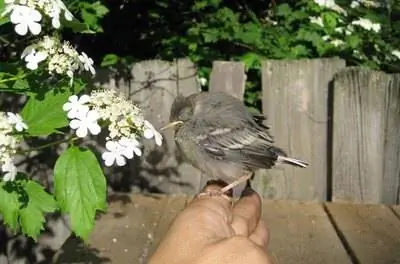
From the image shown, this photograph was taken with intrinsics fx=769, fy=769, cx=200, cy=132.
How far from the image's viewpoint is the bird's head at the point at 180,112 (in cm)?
266

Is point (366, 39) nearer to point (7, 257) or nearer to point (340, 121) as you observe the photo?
point (340, 121)

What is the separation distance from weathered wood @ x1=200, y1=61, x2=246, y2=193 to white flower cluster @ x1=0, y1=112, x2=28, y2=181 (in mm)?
2074

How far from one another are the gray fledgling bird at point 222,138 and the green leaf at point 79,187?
1.04 metres

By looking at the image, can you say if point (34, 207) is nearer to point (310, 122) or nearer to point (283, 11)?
point (310, 122)

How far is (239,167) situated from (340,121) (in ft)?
2.91

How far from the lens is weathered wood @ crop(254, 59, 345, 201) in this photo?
3475mm

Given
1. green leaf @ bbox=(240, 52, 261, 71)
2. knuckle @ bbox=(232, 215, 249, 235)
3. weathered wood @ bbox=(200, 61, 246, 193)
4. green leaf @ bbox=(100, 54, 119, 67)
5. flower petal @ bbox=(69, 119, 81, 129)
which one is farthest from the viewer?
green leaf @ bbox=(100, 54, 119, 67)

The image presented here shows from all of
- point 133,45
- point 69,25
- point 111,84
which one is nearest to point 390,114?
point 111,84

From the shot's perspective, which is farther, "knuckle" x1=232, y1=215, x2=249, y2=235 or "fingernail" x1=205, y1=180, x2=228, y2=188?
"fingernail" x1=205, y1=180, x2=228, y2=188

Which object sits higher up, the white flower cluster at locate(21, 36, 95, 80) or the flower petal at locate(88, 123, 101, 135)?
the white flower cluster at locate(21, 36, 95, 80)

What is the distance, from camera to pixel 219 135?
8.61 feet

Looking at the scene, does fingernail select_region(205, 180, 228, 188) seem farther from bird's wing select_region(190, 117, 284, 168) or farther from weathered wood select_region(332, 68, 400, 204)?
weathered wood select_region(332, 68, 400, 204)

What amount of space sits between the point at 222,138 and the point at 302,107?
0.96 metres

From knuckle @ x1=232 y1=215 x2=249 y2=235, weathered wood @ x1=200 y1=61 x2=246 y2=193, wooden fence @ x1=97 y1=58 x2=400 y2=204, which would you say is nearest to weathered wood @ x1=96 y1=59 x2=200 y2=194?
wooden fence @ x1=97 y1=58 x2=400 y2=204
